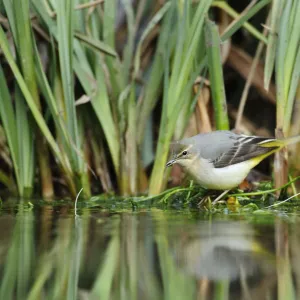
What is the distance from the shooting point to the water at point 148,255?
309 centimetres

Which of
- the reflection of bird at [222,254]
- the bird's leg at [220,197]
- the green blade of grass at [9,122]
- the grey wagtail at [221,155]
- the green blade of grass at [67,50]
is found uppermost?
the green blade of grass at [67,50]

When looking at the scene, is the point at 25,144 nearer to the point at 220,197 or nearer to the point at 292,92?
the point at 220,197

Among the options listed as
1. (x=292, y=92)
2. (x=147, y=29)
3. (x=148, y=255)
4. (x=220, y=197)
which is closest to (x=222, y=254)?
(x=148, y=255)

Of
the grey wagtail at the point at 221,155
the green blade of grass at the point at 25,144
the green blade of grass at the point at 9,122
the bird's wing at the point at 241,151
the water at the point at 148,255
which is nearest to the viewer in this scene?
the water at the point at 148,255

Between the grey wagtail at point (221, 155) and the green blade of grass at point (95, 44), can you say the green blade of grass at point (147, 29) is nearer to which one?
the green blade of grass at point (95, 44)

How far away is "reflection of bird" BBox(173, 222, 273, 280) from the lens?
3445 millimetres

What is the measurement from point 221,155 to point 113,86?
107cm

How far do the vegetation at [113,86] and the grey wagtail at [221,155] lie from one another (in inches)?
6.0

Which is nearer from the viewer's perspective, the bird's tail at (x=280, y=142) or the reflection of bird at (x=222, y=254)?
the reflection of bird at (x=222, y=254)

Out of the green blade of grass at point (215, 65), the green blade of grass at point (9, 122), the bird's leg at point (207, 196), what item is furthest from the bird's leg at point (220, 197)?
the green blade of grass at point (9, 122)

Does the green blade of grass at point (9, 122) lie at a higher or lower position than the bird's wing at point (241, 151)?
higher

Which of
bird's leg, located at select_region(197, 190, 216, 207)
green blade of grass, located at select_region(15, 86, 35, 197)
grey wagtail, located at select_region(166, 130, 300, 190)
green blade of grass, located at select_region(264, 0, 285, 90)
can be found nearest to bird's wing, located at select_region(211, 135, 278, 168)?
grey wagtail, located at select_region(166, 130, 300, 190)

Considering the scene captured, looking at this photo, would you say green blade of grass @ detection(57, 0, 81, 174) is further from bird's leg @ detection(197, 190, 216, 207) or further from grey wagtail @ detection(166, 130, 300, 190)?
bird's leg @ detection(197, 190, 216, 207)

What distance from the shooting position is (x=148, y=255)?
150 inches
